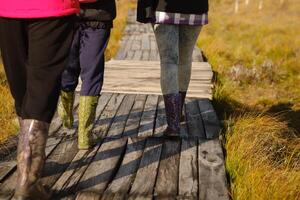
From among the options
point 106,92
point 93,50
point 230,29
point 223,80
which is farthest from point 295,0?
point 93,50

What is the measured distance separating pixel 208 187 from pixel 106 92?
299 centimetres

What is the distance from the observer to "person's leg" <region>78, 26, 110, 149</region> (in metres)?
3.41

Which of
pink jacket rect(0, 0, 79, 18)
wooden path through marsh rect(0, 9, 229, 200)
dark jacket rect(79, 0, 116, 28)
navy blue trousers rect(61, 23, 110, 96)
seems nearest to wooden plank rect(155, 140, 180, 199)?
wooden path through marsh rect(0, 9, 229, 200)

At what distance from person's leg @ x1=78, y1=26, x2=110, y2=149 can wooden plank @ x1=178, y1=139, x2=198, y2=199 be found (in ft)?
2.46

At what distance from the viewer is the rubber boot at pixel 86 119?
139 inches

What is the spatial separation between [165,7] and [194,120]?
137cm

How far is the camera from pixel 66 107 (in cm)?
392

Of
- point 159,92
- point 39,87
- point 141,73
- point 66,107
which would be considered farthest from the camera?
point 141,73

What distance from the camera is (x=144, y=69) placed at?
7309 millimetres

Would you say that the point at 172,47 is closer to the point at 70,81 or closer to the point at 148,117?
the point at 70,81

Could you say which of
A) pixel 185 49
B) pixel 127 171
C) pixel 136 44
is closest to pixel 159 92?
pixel 185 49

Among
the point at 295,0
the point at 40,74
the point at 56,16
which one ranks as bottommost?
the point at 295,0

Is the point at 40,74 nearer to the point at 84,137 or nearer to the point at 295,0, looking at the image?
the point at 84,137

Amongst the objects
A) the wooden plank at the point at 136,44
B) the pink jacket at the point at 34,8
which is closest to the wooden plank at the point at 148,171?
the pink jacket at the point at 34,8
